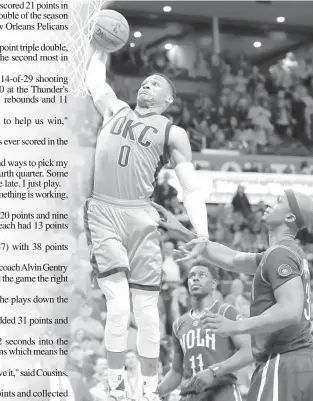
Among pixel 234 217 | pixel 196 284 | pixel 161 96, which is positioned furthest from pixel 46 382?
pixel 234 217

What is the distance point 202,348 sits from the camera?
6.79m

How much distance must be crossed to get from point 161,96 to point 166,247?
691 cm

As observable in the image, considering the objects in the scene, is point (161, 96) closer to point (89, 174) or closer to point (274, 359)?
point (274, 359)

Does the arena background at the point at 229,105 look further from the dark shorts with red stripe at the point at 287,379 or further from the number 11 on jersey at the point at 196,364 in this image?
the dark shorts with red stripe at the point at 287,379

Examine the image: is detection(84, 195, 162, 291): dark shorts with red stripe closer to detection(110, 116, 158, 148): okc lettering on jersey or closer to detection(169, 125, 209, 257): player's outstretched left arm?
detection(169, 125, 209, 257): player's outstretched left arm

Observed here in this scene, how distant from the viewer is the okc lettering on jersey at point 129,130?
5324 millimetres

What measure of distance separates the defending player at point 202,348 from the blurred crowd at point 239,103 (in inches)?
403

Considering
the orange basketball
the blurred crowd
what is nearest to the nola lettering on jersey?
the orange basketball

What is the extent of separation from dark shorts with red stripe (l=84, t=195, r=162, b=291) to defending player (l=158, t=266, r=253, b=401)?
59.1 inches

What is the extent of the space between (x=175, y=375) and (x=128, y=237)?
205 centimetres

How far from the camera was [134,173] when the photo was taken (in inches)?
208

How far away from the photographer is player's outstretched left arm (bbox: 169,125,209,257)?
5289 millimetres

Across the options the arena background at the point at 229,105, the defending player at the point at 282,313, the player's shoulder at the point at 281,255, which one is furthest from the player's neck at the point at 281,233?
the arena background at the point at 229,105

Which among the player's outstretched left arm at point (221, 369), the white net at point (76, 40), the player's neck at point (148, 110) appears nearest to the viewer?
the player's neck at point (148, 110)
